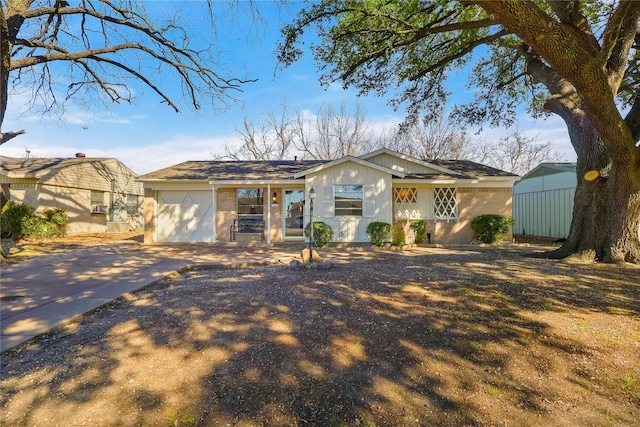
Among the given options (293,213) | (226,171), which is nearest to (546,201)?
(293,213)

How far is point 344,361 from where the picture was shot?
282 centimetres

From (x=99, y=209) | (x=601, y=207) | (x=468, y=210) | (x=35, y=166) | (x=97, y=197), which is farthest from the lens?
(x=97, y=197)

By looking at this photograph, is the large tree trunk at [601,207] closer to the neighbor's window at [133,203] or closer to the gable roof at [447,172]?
the gable roof at [447,172]

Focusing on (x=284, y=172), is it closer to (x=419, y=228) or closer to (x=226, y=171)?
(x=226, y=171)

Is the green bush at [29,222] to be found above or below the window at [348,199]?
below

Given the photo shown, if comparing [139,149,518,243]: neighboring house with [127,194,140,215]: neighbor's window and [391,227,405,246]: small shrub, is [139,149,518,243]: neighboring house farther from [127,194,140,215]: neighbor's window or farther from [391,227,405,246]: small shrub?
[127,194,140,215]: neighbor's window

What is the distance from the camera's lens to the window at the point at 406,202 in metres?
12.3

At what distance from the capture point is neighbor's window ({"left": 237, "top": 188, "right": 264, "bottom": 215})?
40.7 feet

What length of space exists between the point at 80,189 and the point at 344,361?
1848 cm

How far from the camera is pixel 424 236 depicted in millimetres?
12141

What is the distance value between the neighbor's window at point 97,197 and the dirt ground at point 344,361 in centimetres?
1529

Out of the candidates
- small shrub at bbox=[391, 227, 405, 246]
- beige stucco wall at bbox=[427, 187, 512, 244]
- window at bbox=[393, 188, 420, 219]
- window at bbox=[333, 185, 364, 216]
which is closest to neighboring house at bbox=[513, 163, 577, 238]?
beige stucco wall at bbox=[427, 187, 512, 244]

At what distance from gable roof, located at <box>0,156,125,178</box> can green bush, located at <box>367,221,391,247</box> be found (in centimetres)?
1491

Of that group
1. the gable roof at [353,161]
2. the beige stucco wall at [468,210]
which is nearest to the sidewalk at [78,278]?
the gable roof at [353,161]
